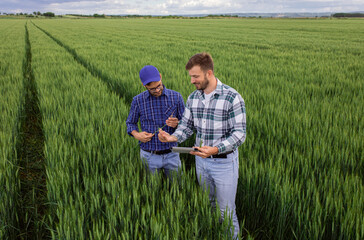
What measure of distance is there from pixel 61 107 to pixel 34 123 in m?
1.23

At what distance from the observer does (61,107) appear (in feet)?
11.7

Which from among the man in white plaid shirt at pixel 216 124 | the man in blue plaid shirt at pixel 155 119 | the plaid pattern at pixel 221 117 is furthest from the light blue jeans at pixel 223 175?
the man in blue plaid shirt at pixel 155 119

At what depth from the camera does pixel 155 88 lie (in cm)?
192

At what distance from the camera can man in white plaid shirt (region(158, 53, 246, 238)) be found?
4.91 feet

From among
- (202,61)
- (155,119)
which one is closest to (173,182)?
(155,119)

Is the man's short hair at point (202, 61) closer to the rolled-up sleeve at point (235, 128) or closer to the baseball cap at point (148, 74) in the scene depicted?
the rolled-up sleeve at point (235, 128)

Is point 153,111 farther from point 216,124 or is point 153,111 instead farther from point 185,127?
point 216,124

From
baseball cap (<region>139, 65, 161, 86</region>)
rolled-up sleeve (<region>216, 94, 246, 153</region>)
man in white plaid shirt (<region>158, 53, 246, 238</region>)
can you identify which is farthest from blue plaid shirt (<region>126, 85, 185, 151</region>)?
rolled-up sleeve (<region>216, 94, 246, 153</region>)

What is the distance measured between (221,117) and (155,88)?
1.99 ft

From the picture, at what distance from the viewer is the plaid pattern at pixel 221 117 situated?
1522mm

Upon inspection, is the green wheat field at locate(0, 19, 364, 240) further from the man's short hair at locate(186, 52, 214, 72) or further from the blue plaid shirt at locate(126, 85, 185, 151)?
the man's short hair at locate(186, 52, 214, 72)

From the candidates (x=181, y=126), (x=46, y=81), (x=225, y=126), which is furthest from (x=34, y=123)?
(x=225, y=126)

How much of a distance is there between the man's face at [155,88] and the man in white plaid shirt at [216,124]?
1.06 feet

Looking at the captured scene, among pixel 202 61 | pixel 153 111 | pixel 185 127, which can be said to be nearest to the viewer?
pixel 202 61
